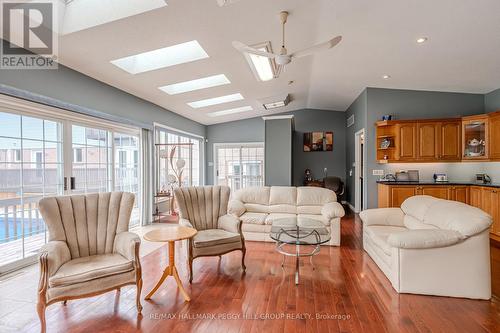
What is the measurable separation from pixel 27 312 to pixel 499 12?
18.3 ft

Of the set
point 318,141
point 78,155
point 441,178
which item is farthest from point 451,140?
point 78,155

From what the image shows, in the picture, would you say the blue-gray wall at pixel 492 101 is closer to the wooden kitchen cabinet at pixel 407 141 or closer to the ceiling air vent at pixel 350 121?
the wooden kitchen cabinet at pixel 407 141

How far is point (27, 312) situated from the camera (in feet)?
7.34

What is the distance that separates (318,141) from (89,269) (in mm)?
7308

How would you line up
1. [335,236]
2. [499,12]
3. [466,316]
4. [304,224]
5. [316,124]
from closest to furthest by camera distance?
[466,316] < [499,12] < [304,224] < [335,236] < [316,124]

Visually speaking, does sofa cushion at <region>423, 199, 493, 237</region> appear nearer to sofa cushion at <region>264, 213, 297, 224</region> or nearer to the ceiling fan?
sofa cushion at <region>264, 213, 297, 224</region>

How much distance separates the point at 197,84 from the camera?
4.93 meters

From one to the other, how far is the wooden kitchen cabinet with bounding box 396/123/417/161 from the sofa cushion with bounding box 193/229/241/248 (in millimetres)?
3942

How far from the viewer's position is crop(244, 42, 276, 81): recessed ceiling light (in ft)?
11.9

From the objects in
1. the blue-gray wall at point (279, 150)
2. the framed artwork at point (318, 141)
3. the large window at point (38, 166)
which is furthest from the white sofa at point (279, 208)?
the framed artwork at point (318, 141)

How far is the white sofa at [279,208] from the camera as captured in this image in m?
4.12

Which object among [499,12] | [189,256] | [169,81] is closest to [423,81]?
[499,12]

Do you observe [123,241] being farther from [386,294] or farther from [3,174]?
[386,294]

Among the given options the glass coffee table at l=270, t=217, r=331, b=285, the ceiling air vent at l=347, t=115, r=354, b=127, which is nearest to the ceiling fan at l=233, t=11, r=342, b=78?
the glass coffee table at l=270, t=217, r=331, b=285
